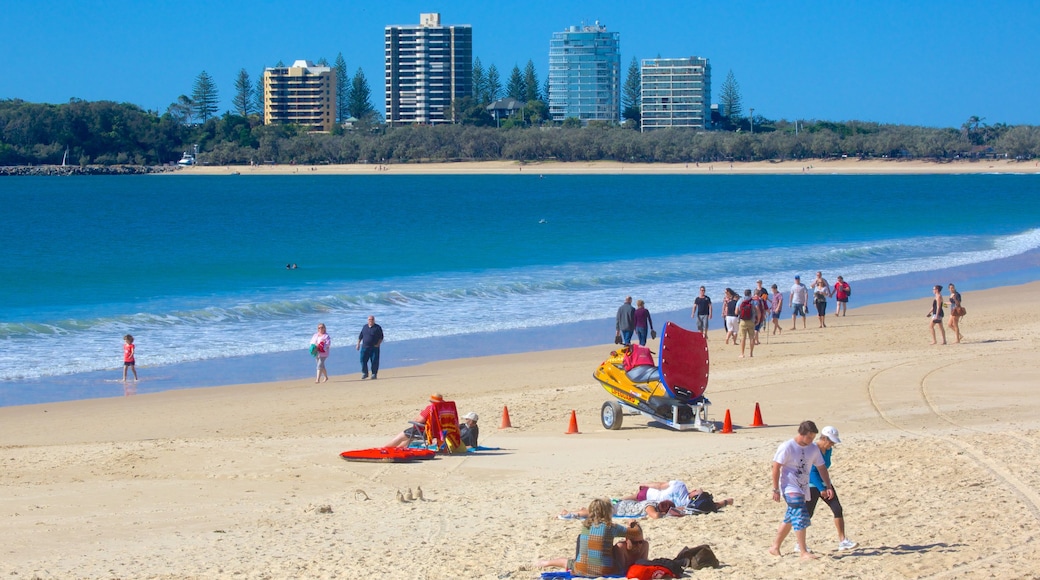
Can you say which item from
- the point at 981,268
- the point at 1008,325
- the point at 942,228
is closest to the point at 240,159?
the point at 942,228

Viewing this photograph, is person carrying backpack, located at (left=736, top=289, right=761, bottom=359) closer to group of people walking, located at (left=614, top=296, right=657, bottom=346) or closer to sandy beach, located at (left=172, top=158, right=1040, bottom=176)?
group of people walking, located at (left=614, top=296, right=657, bottom=346)

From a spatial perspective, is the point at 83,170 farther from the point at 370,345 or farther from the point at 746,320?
the point at 746,320

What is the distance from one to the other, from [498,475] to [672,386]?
3.03m

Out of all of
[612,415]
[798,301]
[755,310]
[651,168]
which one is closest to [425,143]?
[651,168]

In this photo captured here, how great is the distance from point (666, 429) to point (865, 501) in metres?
4.25

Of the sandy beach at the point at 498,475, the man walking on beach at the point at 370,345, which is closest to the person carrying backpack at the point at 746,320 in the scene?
the sandy beach at the point at 498,475

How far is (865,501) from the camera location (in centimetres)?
1012

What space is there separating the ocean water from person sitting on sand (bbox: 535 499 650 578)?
39.6ft

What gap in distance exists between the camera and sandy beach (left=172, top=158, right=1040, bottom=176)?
157000 mm

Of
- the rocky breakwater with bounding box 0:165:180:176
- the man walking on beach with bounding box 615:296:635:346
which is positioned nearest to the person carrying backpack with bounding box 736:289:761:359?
the man walking on beach with bounding box 615:296:635:346

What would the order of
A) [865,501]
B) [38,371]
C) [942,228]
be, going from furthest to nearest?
[942,228]
[38,371]
[865,501]

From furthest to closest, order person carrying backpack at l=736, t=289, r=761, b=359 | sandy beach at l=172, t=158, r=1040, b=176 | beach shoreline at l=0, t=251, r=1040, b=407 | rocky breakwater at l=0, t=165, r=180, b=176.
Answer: rocky breakwater at l=0, t=165, r=180, b=176 → sandy beach at l=172, t=158, r=1040, b=176 → person carrying backpack at l=736, t=289, r=761, b=359 → beach shoreline at l=0, t=251, r=1040, b=407

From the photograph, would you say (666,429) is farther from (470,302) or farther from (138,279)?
(138,279)

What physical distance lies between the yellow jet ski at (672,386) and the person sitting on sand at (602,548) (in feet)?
18.0
